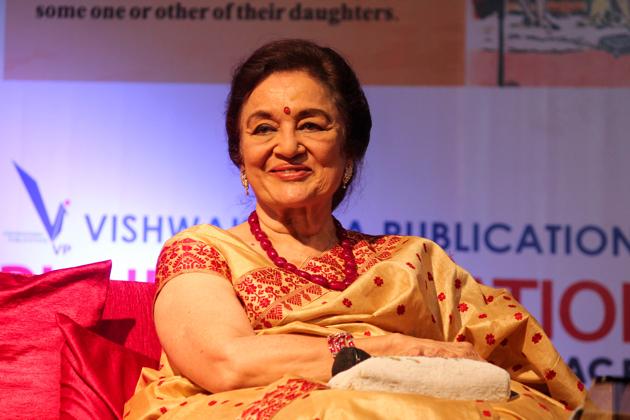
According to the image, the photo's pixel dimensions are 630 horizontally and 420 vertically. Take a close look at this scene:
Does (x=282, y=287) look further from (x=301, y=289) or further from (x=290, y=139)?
(x=290, y=139)

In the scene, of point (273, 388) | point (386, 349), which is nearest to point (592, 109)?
point (386, 349)

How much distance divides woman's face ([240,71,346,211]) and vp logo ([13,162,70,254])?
2.04m

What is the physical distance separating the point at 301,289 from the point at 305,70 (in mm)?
580

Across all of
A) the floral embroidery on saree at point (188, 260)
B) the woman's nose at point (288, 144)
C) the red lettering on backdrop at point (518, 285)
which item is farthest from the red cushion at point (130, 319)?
the red lettering on backdrop at point (518, 285)

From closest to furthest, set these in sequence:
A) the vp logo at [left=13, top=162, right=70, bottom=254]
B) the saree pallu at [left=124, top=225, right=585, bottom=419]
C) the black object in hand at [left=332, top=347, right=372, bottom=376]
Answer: the black object in hand at [left=332, top=347, right=372, bottom=376]
the saree pallu at [left=124, top=225, right=585, bottom=419]
the vp logo at [left=13, top=162, right=70, bottom=254]

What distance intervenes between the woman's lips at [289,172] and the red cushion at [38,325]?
535 millimetres

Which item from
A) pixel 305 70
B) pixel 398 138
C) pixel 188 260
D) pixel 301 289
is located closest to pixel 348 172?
pixel 305 70

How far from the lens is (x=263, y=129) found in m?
2.85

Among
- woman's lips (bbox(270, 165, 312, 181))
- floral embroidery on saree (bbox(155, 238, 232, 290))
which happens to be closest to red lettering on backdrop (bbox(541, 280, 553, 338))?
woman's lips (bbox(270, 165, 312, 181))

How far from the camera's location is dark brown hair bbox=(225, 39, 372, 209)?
287 centimetres

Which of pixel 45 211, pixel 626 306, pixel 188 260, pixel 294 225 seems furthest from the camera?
pixel 45 211

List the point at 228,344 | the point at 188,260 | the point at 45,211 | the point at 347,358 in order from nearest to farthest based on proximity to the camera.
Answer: the point at 347,358 → the point at 228,344 → the point at 188,260 → the point at 45,211

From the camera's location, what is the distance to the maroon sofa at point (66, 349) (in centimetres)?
269

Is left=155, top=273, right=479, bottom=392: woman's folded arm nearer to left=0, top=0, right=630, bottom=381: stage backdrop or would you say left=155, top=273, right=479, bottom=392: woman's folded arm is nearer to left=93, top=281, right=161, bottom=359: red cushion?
left=93, top=281, right=161, bottom=359: red cushion
